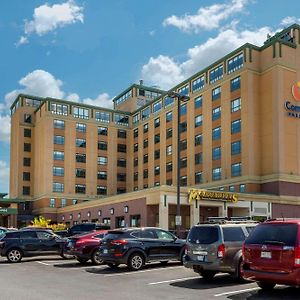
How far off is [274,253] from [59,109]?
245 feet

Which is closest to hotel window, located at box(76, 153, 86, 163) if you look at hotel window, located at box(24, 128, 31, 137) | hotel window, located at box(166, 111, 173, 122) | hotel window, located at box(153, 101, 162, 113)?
hotel window, located at box(24, 128, 31, 137)

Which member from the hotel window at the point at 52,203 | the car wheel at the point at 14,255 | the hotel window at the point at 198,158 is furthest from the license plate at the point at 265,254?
the hotel window at the point at 52,203

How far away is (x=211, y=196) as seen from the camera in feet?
153

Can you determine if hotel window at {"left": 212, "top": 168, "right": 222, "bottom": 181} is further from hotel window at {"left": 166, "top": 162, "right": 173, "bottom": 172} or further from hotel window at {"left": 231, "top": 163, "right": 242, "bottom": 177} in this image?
hotel window at {"left": 166, "top": 162, "right": 173, "bottom": 172}

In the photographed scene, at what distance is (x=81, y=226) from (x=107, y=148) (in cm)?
5334

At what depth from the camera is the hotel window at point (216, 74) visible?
62406mm

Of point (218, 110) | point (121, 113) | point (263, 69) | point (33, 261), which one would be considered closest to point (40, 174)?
point (121, 113)

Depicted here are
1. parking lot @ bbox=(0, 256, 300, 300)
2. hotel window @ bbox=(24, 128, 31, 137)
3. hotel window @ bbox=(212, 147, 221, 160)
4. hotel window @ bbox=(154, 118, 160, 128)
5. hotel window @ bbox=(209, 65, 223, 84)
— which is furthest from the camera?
hotel window @ bbox=(24, 128, 31, 137)

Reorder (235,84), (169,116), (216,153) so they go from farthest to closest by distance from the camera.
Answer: (169,116) < (216,153) < (235,84)

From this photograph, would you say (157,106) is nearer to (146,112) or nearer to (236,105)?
(146,112)

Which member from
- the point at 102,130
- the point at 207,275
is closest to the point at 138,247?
the point at 207,275

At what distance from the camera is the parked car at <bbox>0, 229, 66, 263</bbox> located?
961 inches

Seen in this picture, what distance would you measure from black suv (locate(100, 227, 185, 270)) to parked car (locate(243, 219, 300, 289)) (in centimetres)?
736

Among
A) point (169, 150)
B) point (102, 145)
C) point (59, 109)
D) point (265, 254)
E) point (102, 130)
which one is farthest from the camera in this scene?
point (102, 130)
